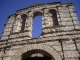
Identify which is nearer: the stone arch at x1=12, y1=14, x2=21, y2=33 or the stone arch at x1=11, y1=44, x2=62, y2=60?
the stone arch at x1=11, y1=44, x2=62, y2=60

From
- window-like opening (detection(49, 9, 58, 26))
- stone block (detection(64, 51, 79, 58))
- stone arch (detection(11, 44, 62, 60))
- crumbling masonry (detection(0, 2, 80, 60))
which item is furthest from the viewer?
window-like opening (detection(49, 9, 58, 26))

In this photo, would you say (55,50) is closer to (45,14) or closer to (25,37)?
(25,37)

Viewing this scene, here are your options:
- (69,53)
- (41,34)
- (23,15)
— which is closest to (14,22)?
(23,15)

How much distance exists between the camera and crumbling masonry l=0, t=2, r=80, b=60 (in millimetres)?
7301

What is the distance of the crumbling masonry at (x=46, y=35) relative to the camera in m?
7.30

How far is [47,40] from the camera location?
311 inches

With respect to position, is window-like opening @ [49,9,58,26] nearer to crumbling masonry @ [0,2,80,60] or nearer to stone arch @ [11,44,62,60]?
crumbling masonry @ [0,2,80,60]

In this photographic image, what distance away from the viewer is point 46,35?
826 cm

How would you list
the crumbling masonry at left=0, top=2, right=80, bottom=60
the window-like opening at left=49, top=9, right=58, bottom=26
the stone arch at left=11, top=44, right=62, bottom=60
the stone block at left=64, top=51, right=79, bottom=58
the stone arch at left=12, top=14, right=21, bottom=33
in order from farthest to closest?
the stone arch at left=12, top=14, right=21, bottom=33 < the window-like opening at left=49, top=9, right=58, bottom=26 < the crumbling masonry at left=0, top=2, right=80, bottom=60 < the stone arch at left=11, top=44, right=62, bottom=60 < the stone block at left=64, top=51, right=79, bottom=58

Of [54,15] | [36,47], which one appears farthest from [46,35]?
[54,15]

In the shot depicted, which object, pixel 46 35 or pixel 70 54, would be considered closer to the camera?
pixel 70 54

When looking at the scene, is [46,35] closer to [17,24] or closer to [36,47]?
[36,47]

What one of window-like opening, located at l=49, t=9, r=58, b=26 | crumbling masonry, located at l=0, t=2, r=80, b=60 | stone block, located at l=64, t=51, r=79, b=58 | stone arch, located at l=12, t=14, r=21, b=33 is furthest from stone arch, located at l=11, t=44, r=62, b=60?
window-like opening, located at l=49, t=9, r=58, b=26

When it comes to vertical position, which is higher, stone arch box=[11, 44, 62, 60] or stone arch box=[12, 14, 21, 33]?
stone arch box=[12, 14, 21, 33]
